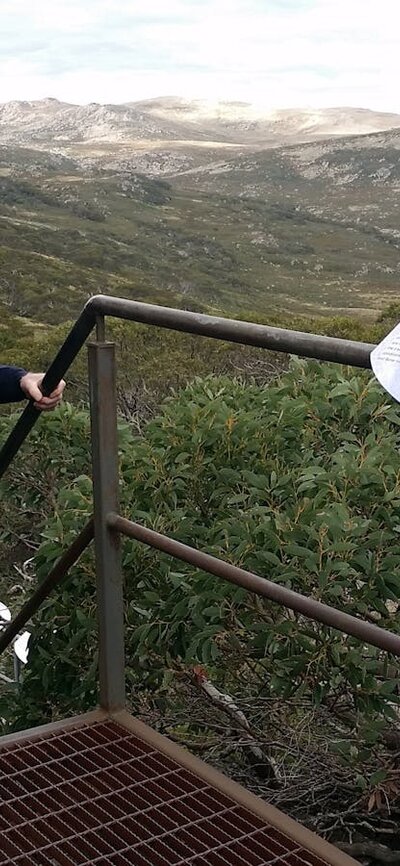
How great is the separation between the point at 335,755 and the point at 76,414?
4.76 ft

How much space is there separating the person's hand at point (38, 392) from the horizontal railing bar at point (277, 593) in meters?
0.25

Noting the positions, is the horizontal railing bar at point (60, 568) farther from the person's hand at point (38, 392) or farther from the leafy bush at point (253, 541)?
the leafy bush at point (253, 541)

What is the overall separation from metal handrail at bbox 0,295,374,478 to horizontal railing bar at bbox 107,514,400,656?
0.29 m

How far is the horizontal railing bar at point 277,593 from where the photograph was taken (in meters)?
1.48

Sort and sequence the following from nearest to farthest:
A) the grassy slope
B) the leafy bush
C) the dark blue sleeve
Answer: the dark blue sleeve, the leafy bush, the grassy slope

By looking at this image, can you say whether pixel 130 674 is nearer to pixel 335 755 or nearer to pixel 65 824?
pixel 335 755

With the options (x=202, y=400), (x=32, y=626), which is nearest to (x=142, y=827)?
(x=32, y=626)

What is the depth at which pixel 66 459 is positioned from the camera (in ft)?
12.4

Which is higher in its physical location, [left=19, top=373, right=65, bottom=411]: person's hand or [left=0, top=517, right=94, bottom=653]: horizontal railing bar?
[left=19, top=373, right=65, bottom=411]: person's hand

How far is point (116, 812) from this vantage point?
1.94 metres

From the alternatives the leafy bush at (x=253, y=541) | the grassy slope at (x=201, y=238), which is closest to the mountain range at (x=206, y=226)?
the grassy slope at (x=201, y=238)

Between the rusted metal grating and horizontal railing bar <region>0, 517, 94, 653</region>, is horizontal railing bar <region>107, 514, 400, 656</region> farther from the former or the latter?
the rusted metal grating

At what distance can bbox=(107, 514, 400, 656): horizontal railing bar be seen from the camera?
1.48 meters

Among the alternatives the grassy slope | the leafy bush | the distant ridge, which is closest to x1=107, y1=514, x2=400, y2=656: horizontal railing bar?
the leafy bush
